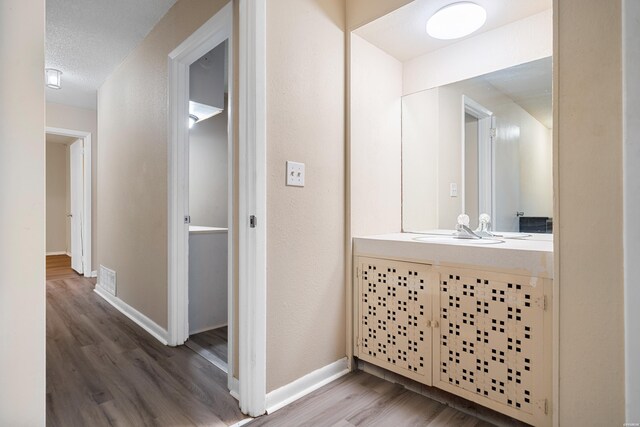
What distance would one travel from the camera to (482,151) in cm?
200

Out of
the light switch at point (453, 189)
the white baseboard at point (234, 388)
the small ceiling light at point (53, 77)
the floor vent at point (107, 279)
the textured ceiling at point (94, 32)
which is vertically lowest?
the white baseboard at point (234, 388)

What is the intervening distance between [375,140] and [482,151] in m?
0.64

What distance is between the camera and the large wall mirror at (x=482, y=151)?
172 cm

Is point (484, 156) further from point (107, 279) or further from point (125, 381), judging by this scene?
point (107, 279)

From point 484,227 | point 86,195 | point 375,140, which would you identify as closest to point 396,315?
point 484,227

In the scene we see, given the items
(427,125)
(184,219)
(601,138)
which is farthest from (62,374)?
(601,138)

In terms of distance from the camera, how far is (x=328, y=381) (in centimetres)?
178

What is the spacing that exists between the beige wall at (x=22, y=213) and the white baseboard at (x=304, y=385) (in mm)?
883

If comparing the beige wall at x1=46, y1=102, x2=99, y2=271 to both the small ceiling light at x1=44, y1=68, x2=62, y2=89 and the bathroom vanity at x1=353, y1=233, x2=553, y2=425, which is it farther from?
the bathroom vanity at x1=353, y1=233, x2=553, y2=425

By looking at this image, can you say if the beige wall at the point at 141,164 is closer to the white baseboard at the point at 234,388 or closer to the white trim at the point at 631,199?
the white baseboard at the point at 234,388

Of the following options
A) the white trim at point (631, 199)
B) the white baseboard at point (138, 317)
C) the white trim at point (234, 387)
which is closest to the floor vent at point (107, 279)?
the white baseboard at point (138, 317)

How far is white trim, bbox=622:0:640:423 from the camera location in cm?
103

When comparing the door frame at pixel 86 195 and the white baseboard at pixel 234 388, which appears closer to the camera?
the white baseboard at pixel 234 388

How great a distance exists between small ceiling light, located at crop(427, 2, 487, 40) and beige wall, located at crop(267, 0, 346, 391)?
514 mm
